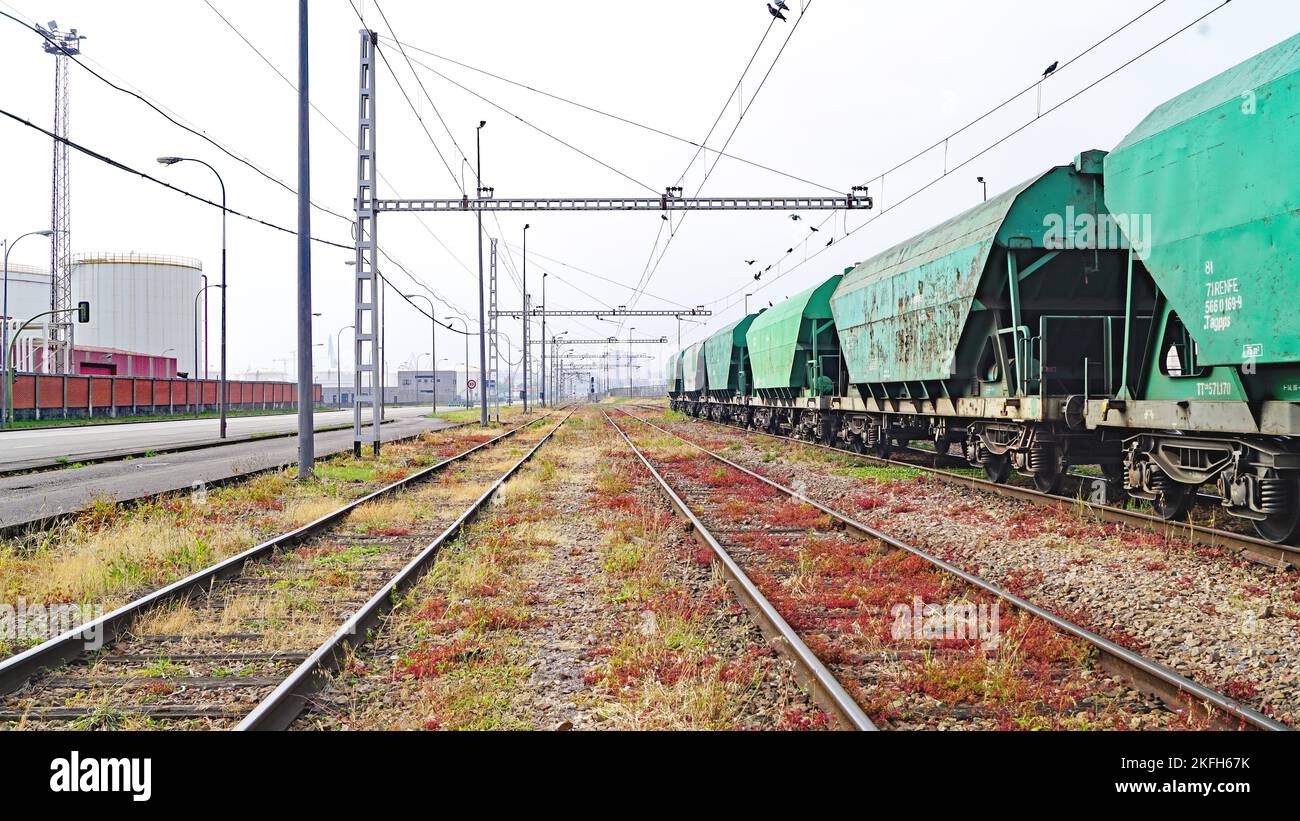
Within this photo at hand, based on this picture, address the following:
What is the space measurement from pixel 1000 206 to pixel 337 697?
1004 centimetres

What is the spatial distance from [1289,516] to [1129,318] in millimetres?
2532

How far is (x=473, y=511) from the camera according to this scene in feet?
35.6

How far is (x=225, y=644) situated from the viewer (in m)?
5.44

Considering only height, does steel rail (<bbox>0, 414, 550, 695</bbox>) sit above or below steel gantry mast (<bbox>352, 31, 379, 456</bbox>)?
below

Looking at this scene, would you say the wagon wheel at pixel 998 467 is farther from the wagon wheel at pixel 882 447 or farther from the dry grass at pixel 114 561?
the dry grass at pixel 114 561

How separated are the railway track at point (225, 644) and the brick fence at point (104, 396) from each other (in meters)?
40.2

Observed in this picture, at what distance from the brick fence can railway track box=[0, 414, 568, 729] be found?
40.2m

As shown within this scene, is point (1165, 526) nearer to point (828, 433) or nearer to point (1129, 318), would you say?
point (1129, 318)

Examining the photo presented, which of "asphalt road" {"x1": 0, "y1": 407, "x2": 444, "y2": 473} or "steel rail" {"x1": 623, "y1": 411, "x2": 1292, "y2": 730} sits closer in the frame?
"steel rail" {"x1": 623, "y1": 411, "x2": 1292, "y2": 730}

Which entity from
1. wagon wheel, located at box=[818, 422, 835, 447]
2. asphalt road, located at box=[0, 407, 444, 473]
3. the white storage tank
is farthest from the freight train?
the white storage tank

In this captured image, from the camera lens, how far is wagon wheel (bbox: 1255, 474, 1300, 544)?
7355 mm

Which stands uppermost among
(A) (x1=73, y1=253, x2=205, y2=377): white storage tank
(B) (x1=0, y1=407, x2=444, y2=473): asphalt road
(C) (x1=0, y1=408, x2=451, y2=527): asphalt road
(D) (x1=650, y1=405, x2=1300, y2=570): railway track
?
(A) (x1=73, y1=253, x2=205, y2=377): white storage tank

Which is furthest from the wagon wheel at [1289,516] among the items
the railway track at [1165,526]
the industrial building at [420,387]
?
the industrial building at [420,387]

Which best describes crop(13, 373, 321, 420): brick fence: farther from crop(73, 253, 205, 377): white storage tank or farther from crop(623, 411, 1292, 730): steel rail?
crop(623, 411, 1292, 730): steel rail
